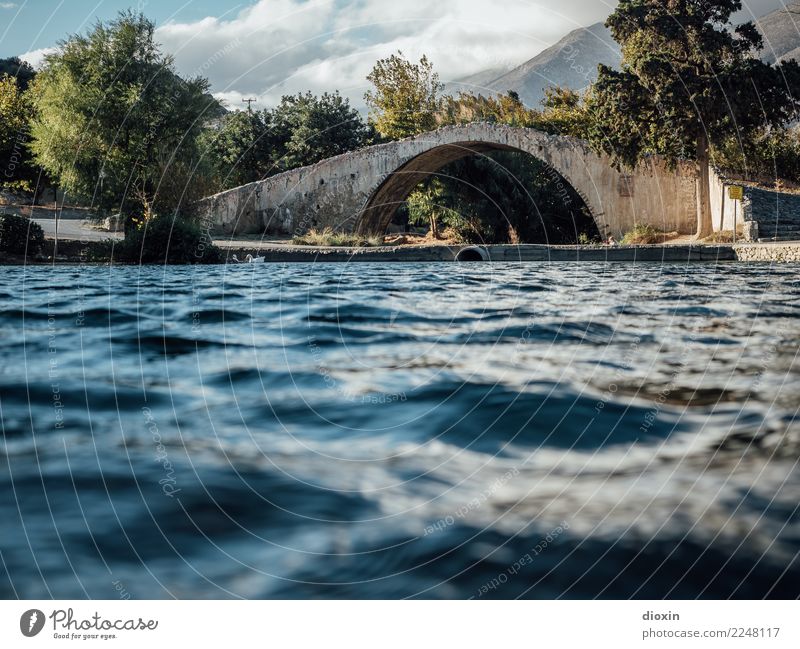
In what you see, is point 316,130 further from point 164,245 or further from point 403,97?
point 164,245

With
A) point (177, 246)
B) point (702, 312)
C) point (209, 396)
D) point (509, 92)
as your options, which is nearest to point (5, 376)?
point (209, 396)

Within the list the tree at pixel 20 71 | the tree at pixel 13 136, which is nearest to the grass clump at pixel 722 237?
the tree at pixel 13 136

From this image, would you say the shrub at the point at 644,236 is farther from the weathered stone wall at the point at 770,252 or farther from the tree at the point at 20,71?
the tree at the point at 20,71

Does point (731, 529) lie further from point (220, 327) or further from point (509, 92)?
point (509, 92)

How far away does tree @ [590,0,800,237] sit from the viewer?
19156 millimetres

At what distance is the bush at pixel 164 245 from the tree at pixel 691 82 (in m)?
12.3

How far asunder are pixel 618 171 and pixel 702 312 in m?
17.6

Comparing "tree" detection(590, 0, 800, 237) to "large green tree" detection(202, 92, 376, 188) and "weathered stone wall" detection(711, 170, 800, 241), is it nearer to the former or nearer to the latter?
"weathered stone wall" detection(711, 170, 800, 241)

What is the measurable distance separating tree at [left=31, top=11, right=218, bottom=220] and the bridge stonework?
15.0 ft

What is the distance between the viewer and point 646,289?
1049cm

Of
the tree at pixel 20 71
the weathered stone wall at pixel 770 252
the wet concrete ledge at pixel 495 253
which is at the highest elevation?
the tree at pixel 20 71

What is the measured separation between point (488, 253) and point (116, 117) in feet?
37.6

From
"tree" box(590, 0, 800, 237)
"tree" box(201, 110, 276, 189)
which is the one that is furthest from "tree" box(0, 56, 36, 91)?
"tree" box(590, 0, 800, 237)

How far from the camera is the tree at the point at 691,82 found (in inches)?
754
